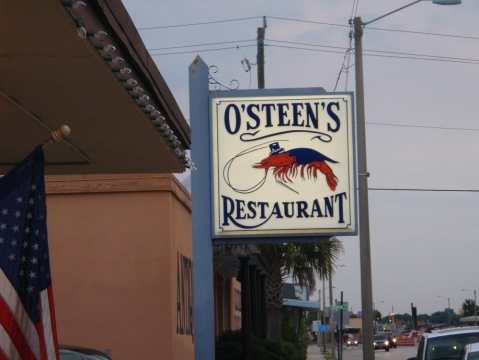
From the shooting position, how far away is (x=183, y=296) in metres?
20.6

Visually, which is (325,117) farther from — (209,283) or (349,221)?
(209,283)

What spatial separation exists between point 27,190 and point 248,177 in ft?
35.0

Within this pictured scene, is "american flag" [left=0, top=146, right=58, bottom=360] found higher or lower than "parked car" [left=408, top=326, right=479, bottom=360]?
higher

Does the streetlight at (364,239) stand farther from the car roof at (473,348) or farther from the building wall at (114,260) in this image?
the car roof at (473,348)

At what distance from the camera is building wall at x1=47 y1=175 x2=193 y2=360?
62.4 ft

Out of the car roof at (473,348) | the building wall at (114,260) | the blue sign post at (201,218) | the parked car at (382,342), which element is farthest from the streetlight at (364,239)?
the parked car at (382,342)

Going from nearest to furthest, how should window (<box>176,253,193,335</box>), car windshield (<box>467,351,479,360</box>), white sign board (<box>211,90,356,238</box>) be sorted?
car windshield (<box>467,351,479,360</box>) → white sign board (<box>211,90,356,238</box>) → window (<box>176,253,193,335</box>)

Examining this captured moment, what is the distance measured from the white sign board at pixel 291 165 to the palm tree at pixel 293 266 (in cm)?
1146

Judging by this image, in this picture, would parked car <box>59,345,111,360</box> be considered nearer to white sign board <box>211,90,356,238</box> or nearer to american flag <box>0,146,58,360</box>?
white sign board <box>211,90,356,238</box>

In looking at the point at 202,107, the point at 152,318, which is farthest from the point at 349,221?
the point at 152,318

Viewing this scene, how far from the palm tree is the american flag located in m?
22.2

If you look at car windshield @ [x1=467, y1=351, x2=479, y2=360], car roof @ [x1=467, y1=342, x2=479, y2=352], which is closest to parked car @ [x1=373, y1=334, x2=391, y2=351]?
car roof @ [x1=467, y1=342, x2=479, y2=352]

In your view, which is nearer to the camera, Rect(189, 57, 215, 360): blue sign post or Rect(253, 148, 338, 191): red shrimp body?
Rect(189, 57, 215, 360): blue sign post

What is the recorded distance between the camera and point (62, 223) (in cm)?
1927
